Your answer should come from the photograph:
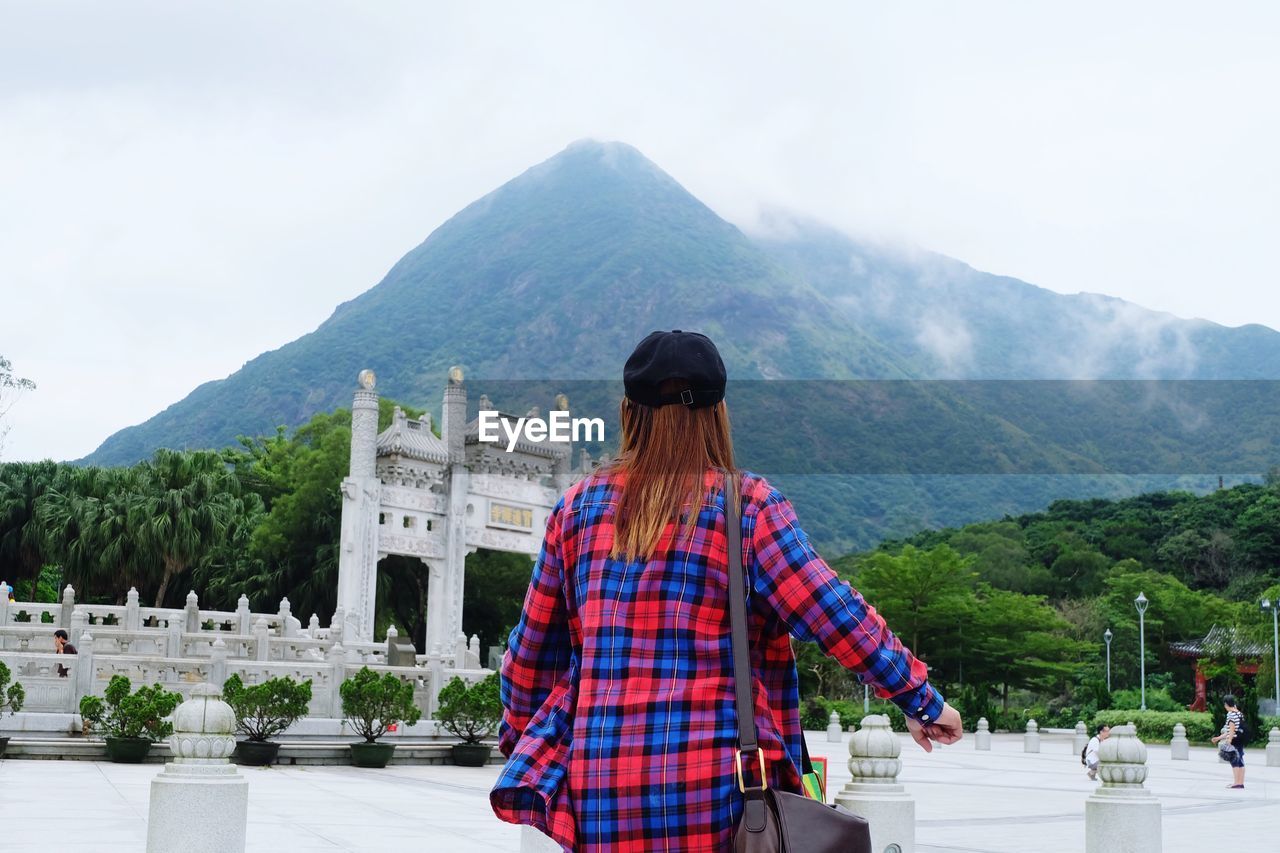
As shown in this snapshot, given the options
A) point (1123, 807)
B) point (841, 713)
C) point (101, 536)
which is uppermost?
point (101, 536)

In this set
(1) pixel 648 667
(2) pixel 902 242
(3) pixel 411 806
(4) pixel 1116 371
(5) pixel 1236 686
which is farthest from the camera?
(2) pixel 902 242

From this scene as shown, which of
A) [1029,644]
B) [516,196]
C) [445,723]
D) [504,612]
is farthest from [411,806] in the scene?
[516,196]

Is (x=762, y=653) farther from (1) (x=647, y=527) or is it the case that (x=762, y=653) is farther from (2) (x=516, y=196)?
(2) (x=516, y=196)

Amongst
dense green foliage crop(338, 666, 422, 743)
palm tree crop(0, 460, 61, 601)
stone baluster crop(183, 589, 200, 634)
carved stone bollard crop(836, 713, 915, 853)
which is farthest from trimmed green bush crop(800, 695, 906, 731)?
carved stone bollard crop(836, 713, 915, 853)

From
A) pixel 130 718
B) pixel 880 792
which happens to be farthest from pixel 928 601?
pixel 880 792

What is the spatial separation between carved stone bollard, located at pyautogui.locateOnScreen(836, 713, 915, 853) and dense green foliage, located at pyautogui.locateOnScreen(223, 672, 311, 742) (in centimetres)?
1318

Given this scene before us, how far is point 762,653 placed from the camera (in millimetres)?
2553

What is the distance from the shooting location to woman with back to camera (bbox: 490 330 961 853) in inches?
91.7

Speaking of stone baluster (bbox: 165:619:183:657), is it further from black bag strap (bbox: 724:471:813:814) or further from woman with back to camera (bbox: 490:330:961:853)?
black bag strap (bbox: 724:471:813:814)

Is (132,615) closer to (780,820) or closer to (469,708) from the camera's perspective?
(469,708)

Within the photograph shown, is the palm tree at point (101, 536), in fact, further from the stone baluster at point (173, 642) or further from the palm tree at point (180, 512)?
the stone baluster at point (173, 642)

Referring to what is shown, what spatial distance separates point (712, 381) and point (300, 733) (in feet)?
61.3

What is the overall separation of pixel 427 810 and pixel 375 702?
6.98 metres

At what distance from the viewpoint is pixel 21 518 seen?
41.6 meters
